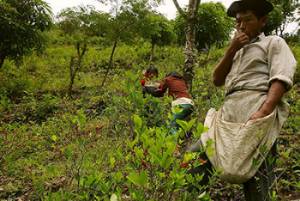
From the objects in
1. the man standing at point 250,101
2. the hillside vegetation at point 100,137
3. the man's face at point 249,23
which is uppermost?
the man's face at point 249,23

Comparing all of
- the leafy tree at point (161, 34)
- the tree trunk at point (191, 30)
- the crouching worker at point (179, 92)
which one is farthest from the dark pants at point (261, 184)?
the leafy tree at point (161, 34)

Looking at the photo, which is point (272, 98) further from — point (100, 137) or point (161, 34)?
point (161, 34)

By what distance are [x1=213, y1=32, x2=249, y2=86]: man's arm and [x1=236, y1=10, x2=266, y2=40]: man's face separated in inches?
3.0

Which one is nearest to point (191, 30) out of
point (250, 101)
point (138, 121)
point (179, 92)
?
point (179, 92)

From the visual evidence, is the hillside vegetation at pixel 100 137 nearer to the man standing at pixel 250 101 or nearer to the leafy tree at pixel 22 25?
the man standing at pixel 250 101

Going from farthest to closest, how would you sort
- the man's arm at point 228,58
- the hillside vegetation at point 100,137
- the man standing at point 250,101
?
1. the man's arm at point 228,58
2. the man standing at point 250,101
3. the hillside vegetation at point 100,137

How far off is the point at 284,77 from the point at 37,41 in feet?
39.2

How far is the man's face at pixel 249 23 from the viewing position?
2.48 metres

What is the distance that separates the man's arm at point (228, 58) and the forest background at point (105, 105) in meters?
0.45

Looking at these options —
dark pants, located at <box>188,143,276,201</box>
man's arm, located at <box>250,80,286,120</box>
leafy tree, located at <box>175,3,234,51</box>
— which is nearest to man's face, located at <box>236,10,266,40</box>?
man's arm, located at <box>250,80,286,120</box>

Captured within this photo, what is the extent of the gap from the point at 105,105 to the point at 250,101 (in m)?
7.64

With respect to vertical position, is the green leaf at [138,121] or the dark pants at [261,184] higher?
the green leaf at [138,121]

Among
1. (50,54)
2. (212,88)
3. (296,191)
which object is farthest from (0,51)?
(296,191)

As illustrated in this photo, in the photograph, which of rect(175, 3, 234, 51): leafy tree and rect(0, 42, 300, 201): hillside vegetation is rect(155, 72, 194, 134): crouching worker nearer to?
rect(0, 42, 300, 201): hillside vegetation
